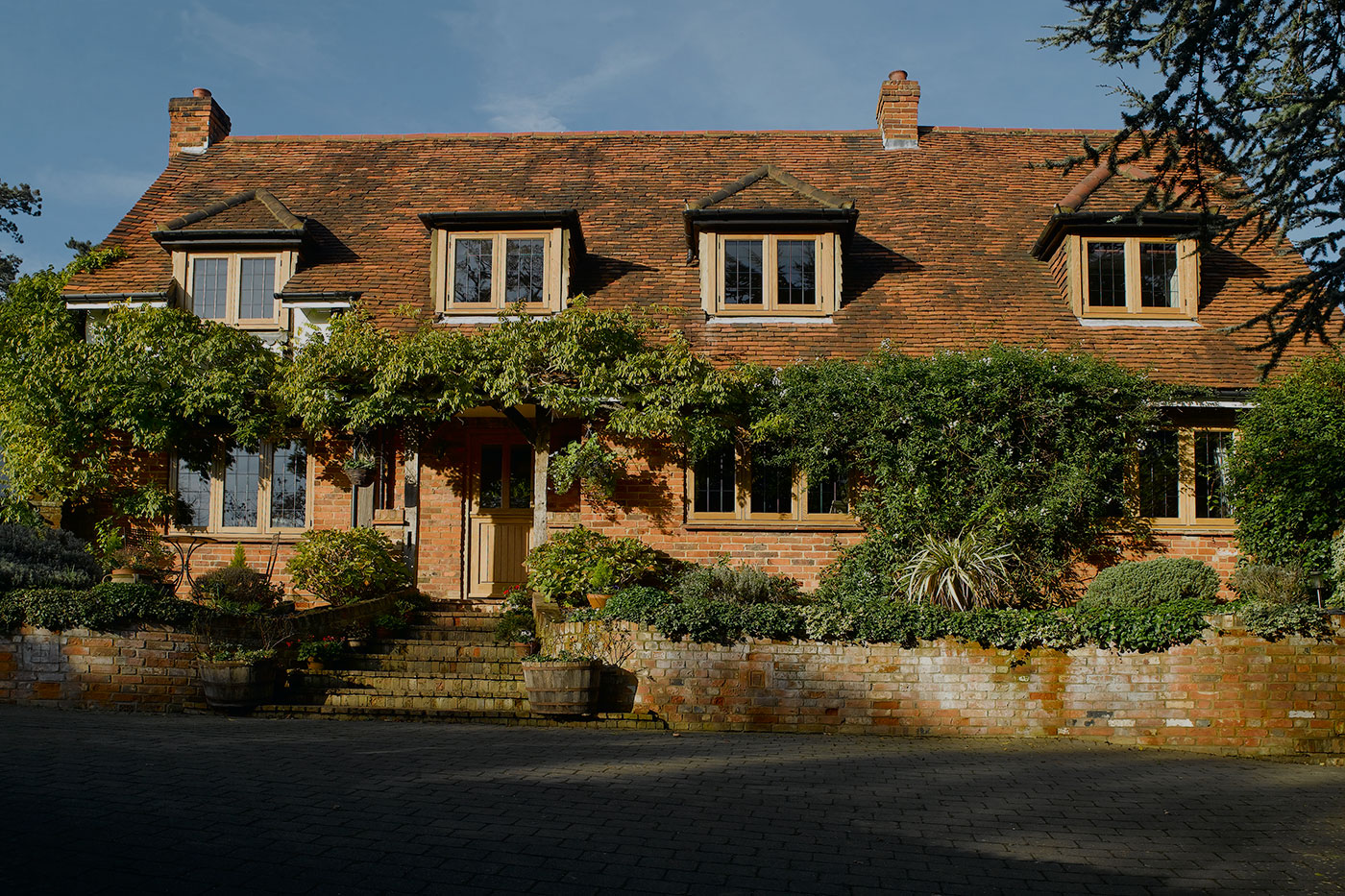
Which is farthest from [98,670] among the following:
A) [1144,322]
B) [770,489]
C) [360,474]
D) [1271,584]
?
[1144,322]

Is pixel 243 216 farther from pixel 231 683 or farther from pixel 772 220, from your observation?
pixel 231 683

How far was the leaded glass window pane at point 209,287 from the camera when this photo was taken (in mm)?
16266

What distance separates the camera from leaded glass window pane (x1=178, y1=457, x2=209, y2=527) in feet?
51.5

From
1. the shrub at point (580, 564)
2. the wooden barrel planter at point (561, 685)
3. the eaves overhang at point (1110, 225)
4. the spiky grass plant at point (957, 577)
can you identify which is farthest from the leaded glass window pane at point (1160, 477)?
the wooden barrel planter at point (561, 685)

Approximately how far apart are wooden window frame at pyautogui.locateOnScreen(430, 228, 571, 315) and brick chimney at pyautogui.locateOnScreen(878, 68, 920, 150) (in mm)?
7967

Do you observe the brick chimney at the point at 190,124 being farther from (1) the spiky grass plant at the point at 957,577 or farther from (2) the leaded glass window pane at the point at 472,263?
(1) the spiky grass plant at the point at 957,577

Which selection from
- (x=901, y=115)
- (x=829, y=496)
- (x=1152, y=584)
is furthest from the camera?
(x=901, y=115)

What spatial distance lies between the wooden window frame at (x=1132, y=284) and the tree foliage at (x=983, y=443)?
2.13m

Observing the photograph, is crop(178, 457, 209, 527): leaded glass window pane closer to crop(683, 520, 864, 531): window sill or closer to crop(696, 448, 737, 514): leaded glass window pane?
crop(683, 520, 864, 531): window sill

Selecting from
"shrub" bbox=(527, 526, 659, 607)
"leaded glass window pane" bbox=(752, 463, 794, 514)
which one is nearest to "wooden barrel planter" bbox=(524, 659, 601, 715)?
"shrub" bbox=(527, 526, 659, 607)

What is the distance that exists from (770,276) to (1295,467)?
26.0 feet

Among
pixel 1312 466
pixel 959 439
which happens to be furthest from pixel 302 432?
pixel 1312 466

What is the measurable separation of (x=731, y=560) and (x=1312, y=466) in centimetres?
790

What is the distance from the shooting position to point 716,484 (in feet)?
49.2
